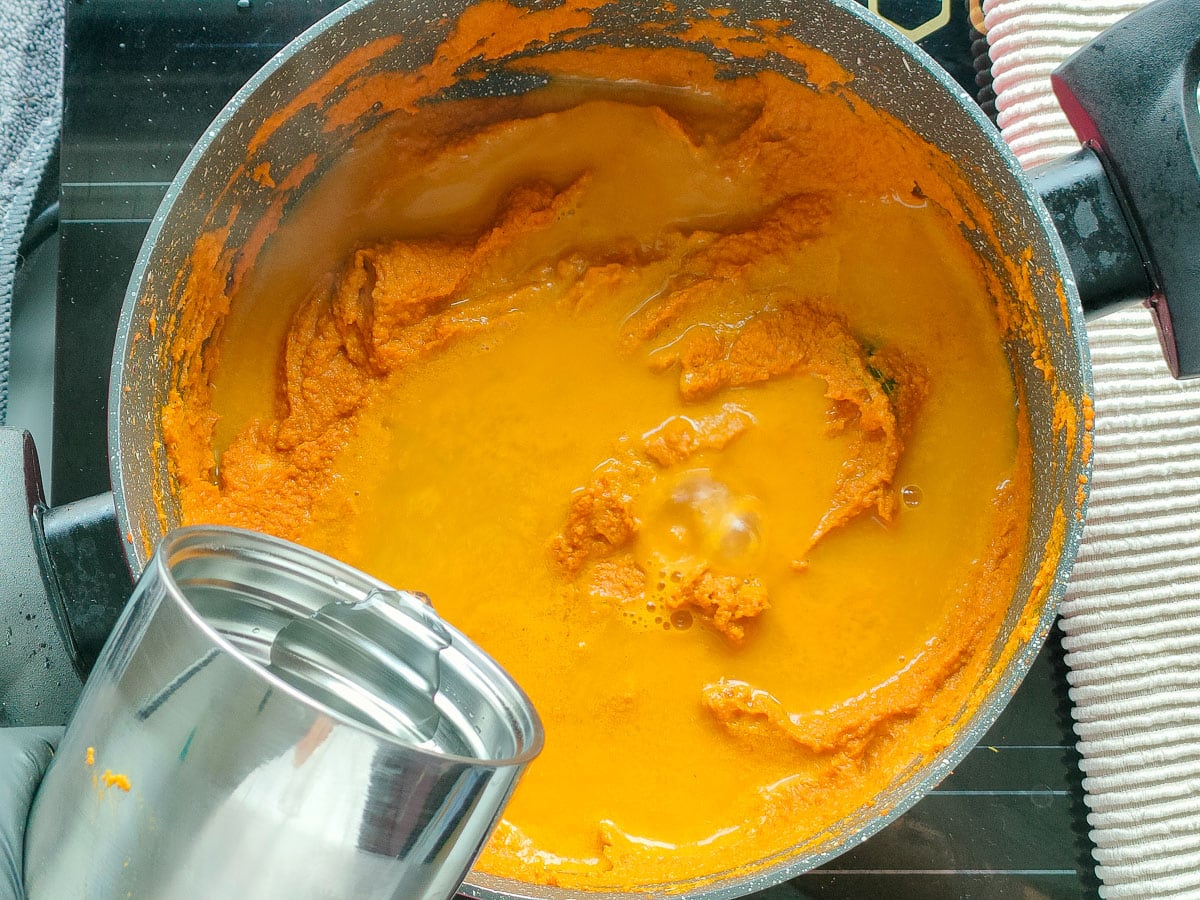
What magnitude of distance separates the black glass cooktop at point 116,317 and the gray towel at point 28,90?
0.16 metres

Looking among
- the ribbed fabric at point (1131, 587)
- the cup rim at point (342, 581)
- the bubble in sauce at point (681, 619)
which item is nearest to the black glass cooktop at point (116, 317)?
the ribbed fabric at point (1131, 587)

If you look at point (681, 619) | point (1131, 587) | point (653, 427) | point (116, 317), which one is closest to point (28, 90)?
point (116, 317)

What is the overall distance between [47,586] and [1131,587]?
961 mm

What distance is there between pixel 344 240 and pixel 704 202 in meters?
0.36

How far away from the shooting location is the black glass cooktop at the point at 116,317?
98cm

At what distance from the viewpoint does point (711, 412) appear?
0.99m

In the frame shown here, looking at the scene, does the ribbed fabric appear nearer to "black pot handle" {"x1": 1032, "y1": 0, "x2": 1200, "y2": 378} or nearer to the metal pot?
the metal pot

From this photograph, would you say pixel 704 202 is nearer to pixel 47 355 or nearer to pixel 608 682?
pixel 608 682

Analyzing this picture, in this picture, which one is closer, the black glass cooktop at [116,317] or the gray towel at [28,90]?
the black glass cooktop at [116,317]

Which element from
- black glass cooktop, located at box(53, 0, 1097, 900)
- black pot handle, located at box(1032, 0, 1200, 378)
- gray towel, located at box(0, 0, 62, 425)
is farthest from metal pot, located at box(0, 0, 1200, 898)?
gray towel, located at box(0, 0, 62, 425)

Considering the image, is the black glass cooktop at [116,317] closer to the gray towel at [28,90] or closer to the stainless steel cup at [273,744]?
the gray towel at [28,90]

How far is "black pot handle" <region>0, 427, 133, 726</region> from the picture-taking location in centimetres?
81

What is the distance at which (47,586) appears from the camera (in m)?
0.82

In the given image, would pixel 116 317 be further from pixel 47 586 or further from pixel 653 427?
pixel 653 427
